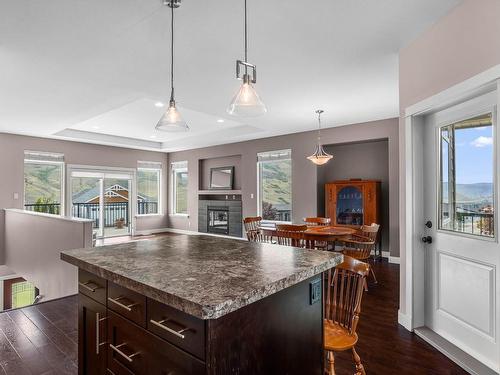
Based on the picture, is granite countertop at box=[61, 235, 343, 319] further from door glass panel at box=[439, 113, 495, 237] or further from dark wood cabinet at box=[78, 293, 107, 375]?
door glass panel at box=[439, 113, 495, 237]

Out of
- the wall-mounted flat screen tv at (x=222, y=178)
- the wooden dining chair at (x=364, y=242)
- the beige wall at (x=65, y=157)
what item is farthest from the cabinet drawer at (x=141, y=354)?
the wall-mounted flat screen tv at (x=222, y=178)

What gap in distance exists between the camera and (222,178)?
8.72m

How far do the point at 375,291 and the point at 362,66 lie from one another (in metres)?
2.81

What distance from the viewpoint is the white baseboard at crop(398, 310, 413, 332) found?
2813mm

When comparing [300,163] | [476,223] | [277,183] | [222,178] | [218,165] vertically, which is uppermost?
[218,165]

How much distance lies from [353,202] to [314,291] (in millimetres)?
4857

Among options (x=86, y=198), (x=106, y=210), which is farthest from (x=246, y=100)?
(x=106, y=210)

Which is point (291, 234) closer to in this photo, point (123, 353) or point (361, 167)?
point (123, 353)

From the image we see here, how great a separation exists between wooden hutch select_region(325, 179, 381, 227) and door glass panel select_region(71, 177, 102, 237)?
246 inches

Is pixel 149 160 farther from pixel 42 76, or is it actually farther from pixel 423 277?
pixel 423 277

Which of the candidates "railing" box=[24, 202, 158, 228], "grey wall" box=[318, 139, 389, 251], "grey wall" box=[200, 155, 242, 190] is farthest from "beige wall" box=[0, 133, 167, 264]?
"grey wall" box=[318, 139, 389, 251]

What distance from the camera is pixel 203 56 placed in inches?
122

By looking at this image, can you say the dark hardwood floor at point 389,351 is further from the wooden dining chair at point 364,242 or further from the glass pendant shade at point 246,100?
the glass pendant shade at point 246,100

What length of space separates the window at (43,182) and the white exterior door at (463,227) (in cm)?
803
